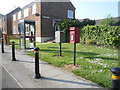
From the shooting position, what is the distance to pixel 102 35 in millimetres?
12289

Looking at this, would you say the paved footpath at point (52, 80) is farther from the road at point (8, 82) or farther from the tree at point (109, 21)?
the tree at point (109, 21)

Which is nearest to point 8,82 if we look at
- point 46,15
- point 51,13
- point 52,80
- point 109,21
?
point 52,80

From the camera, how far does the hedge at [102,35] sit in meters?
10.8

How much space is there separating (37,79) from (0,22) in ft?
154

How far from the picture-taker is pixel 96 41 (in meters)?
13.0

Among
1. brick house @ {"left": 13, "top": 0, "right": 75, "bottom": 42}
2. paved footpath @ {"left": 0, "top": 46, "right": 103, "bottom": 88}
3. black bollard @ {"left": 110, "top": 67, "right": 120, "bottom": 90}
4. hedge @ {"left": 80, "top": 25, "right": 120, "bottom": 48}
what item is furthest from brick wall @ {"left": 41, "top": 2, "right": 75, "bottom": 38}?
black bollard @ {"left": 110, "top": 67, "right": 120, "bottom": 90}

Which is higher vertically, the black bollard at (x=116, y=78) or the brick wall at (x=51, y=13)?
the brick wall at (x=51, y=13)

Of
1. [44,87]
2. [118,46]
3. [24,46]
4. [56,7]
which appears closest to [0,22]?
[56,7]

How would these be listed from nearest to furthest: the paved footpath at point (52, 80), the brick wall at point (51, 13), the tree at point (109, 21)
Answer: the paved footpath at point (52, 80)
the brick wall at point (51, 13)
the tree at point (109, 21)

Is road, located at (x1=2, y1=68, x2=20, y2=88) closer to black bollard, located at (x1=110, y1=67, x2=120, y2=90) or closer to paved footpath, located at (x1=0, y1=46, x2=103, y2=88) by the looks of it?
paved footpath, located at (x1=0, y1=46, x2=103, y2=88)

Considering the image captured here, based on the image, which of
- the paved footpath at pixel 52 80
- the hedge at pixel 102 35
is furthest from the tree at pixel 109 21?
the paved footpath at pixel 52 80

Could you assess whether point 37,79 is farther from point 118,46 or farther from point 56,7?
point 56,7

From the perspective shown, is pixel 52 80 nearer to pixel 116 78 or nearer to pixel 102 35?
pixel 116 78

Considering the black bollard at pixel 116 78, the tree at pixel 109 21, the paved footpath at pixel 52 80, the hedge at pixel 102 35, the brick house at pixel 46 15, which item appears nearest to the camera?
the black bollard at pixel 116 78
